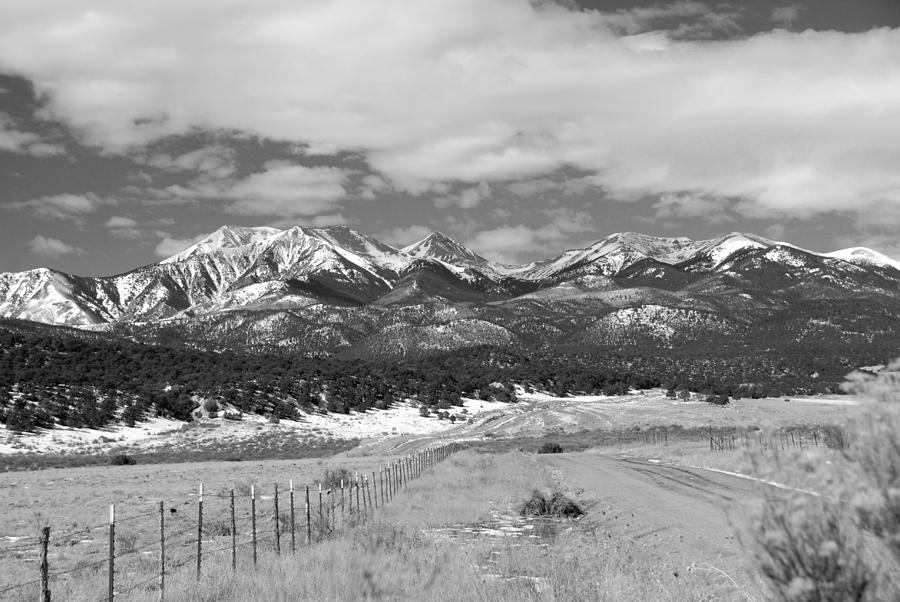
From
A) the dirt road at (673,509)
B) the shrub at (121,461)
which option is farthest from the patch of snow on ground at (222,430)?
the dirt road at (673,509)

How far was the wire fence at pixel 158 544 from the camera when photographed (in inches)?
523

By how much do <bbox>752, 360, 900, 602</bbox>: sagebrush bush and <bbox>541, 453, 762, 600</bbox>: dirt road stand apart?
0.25 m

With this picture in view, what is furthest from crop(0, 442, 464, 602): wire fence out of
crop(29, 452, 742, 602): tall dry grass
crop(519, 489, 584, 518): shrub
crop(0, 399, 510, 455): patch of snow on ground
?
crop(0, 399, 510, 455): patch of snow on ground

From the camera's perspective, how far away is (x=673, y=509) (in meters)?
22.0

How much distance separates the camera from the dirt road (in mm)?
13570

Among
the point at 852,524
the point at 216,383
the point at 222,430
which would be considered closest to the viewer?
the point at 852,524

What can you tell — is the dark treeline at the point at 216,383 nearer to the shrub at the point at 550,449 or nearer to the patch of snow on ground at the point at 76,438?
the patch of snow on ground at the point at 76,438

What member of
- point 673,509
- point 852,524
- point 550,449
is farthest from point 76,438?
point 852,524

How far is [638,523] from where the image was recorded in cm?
1988

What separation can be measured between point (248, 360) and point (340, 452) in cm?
5511

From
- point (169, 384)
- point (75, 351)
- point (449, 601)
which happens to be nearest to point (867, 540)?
point (449, 601)

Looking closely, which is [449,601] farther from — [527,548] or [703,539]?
[703,539]

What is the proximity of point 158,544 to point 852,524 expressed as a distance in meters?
18.7

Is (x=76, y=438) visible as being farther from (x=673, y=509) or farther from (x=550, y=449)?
(x=673, y=509)
